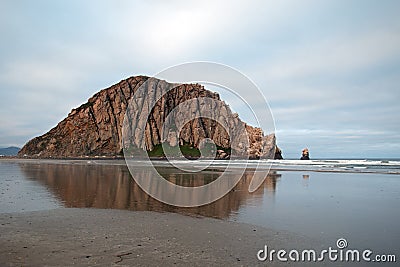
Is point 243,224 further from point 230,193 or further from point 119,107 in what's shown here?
point 119,107

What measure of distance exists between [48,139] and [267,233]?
182 m

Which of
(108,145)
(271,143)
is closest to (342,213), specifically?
(271,143)

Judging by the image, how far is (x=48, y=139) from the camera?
171 meters

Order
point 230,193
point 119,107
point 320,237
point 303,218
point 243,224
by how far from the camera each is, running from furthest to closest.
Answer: point 119,107 < point 230,193 < point 303,218 < point 243,224 < point 320,237

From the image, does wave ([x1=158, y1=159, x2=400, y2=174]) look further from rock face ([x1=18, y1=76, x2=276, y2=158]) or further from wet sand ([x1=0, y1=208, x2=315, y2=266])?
rock face ([x1=18, y1=76, x2=276, y2=158])

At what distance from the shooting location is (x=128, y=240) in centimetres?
1021

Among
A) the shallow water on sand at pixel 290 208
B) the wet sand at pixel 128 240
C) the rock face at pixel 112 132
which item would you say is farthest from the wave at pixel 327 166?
the rock face at pixel 112 132

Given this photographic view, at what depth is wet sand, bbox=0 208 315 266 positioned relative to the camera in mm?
8219

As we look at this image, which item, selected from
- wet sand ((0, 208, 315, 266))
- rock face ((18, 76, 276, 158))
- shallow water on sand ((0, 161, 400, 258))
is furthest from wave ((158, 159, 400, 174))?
rock face ((18, 76, 276, 158))

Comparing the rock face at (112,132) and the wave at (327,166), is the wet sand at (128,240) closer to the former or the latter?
the wave at (327,166)

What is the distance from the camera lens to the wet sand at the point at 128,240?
822 cm

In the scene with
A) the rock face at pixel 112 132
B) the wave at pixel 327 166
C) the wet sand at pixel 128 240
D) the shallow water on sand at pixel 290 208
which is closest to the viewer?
the wet sand at pixel 128 240

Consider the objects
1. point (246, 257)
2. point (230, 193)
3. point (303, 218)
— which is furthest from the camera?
point (230, 193)

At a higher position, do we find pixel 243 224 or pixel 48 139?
pixel 48 139
